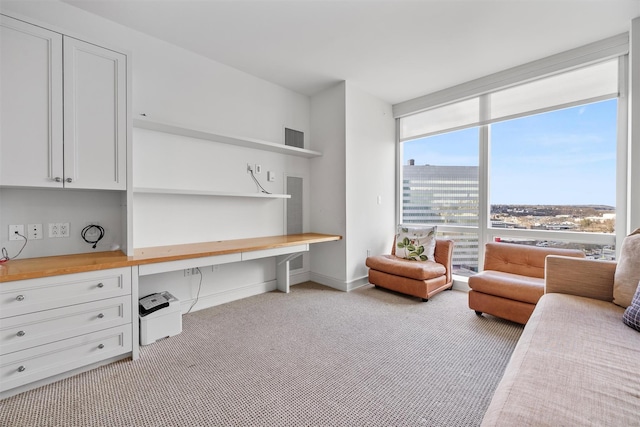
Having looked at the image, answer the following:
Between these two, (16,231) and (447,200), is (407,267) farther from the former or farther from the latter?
(16,231)

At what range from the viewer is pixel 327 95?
3684mm

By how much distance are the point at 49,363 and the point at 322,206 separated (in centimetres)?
288

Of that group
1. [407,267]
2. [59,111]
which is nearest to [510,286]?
[407,267]

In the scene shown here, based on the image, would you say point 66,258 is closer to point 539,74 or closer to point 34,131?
point 34,131

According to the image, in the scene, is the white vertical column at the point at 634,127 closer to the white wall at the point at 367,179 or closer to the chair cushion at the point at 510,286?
the chair cushion at the point at 510,286

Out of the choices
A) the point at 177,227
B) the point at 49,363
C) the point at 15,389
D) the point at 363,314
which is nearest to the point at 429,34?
the point at 363,314

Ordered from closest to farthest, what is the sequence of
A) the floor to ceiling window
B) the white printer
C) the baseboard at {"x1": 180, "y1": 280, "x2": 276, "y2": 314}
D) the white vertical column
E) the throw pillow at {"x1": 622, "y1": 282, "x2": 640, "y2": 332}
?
Result: the throw pillow at {"x1": 622, "y1": 282, "x2": 640, "y2": 332} → the white printer → the white vertical column → the floor to ceiling window → the baseboard at {"x1": 180, "y1": 280, "x2": 276, "y2": 314}

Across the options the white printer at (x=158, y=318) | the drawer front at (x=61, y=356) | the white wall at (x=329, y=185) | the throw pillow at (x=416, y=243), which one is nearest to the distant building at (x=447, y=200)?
the throw pillow at (x=416, y=243)

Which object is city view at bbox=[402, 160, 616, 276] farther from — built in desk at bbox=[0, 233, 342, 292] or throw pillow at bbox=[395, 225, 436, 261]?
built in desk at bbox=[0, 233, 342, 292]

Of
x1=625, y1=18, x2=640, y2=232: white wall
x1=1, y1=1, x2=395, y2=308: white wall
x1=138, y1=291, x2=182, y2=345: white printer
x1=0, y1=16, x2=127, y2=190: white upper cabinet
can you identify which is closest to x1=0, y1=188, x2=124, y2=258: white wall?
x1=1, y1=1, x2=395, y2=308: white wall

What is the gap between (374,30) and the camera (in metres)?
2.45

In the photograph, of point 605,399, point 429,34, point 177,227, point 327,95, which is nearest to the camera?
point 605,399

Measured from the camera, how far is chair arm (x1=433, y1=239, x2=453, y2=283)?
3424 millimetres

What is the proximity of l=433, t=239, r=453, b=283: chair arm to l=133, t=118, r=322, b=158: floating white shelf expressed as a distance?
1977mm
